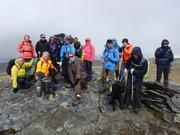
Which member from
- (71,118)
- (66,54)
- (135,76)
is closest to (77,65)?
(66,54)

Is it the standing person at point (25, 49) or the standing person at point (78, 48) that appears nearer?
the standing person at point (25, 49)

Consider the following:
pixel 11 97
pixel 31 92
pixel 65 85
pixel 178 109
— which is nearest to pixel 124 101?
pixel 178 109

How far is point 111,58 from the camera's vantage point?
16656mm

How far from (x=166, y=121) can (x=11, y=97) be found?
8.75 metres

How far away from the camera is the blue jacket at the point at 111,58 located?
658 inches

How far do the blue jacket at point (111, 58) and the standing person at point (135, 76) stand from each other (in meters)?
1.05

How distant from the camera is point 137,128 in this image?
1455 cm

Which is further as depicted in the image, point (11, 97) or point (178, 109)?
point (11, 97)

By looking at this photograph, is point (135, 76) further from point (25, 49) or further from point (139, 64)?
point (25, 49)

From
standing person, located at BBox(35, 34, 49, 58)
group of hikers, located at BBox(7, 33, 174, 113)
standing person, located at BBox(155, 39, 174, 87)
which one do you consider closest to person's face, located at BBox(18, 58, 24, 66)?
group of hikers, located at BBox(7, 33, 174, 113)

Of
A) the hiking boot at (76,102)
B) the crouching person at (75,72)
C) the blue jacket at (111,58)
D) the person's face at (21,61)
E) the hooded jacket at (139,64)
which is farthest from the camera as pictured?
the person's face at (21,61)

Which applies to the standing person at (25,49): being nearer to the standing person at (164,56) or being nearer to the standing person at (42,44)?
the standing person at (42,44)

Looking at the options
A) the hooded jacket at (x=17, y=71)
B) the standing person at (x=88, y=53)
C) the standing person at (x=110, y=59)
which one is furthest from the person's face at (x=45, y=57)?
the standing person at (x=110, y=59)

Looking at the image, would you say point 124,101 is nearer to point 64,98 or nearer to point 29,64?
point 64,98
